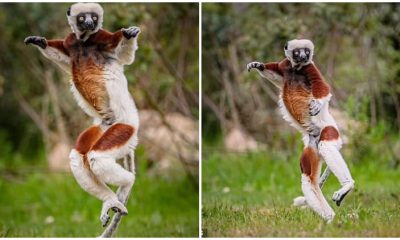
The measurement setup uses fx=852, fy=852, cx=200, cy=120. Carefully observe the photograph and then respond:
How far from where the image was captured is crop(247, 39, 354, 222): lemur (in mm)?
5062

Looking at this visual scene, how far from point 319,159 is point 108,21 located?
339 centimetres

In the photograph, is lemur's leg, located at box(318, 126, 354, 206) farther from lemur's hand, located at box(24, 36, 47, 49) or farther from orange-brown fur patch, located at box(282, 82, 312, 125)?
lemur's hand, located at box(24, 36, 47, 49)

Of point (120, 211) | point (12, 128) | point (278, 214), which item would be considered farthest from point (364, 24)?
point (12, 128)

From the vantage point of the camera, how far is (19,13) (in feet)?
31.8

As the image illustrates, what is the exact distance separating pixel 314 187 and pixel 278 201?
1.33 meters

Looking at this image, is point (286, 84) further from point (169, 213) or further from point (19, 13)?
point (19, 13)

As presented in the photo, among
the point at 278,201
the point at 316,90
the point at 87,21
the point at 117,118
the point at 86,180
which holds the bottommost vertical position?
the point at 278,201

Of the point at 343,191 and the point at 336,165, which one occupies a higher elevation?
the point at 336,165

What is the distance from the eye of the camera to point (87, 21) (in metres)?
4.90

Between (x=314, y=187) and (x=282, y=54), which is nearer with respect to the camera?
(x=314, y=187)

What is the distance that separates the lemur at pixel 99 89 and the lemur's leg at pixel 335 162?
1119mm

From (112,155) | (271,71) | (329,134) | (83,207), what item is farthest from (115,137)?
(83,207)

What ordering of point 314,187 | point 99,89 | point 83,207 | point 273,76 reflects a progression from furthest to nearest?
point 83,207 < point 273,76 < point 314,187 < point 99,89

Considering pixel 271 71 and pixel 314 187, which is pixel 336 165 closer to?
pixel 314 187
